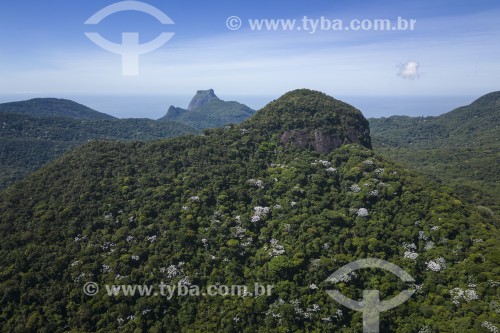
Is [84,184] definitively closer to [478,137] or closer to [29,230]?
[29,230]

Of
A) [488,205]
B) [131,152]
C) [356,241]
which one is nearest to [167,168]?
[131,152]

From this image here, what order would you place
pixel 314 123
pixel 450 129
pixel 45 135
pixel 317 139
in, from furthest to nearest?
pixel 450 129
pixel 45 135
pixel 314 123
pixel 317 139

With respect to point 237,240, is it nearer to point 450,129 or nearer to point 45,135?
point 45,135

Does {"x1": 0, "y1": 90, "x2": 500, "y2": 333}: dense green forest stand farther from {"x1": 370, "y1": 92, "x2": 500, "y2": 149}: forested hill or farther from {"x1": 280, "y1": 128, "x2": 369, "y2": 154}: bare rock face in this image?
{"x1": 370, "y1": 92, "x2": 500, "y2": 149}: forested hill

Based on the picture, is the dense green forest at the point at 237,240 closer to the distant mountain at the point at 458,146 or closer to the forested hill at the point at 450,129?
the distant mountain at the point at 458,146

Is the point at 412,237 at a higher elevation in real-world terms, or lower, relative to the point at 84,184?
lower

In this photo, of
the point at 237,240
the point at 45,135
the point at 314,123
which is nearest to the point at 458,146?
the point at 314,123

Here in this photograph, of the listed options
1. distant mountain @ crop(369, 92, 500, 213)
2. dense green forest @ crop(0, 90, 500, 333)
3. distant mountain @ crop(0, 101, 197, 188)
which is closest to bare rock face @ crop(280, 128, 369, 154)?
dense green forest @ crop(0, 90, 500, 333)

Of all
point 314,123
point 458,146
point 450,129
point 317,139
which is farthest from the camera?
point 450,129
